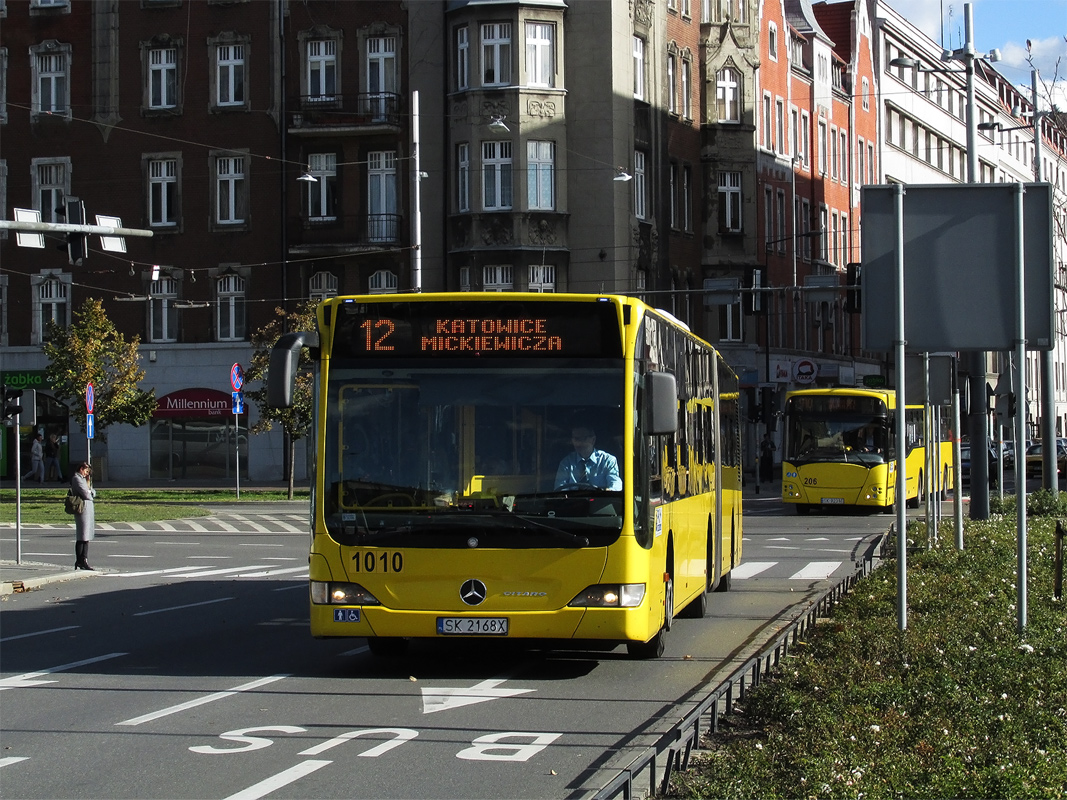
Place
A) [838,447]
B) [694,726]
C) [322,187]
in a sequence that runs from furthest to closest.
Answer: [322,187], [838,447], [694,726]

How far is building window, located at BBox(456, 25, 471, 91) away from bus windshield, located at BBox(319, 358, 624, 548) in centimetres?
3754

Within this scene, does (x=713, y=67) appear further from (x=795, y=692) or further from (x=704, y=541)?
(x=795, y=692)

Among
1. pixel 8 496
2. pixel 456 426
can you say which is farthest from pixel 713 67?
pixel 456 426

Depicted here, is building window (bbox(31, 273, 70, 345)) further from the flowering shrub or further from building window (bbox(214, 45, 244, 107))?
the flowering shrub

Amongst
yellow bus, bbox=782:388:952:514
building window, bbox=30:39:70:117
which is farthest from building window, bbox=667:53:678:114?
building window, bbox=30:39:70:117

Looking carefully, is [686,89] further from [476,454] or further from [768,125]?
[476,454]

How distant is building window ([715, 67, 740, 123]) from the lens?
185 feet

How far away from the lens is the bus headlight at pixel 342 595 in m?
11.3

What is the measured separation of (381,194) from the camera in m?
49.4

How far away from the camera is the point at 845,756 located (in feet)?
23.6

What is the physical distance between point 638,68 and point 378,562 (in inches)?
1615

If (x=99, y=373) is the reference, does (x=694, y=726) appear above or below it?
below

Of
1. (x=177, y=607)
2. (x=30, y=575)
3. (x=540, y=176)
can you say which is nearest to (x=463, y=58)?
(x=540, y=176)

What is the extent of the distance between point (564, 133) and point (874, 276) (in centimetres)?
3689
